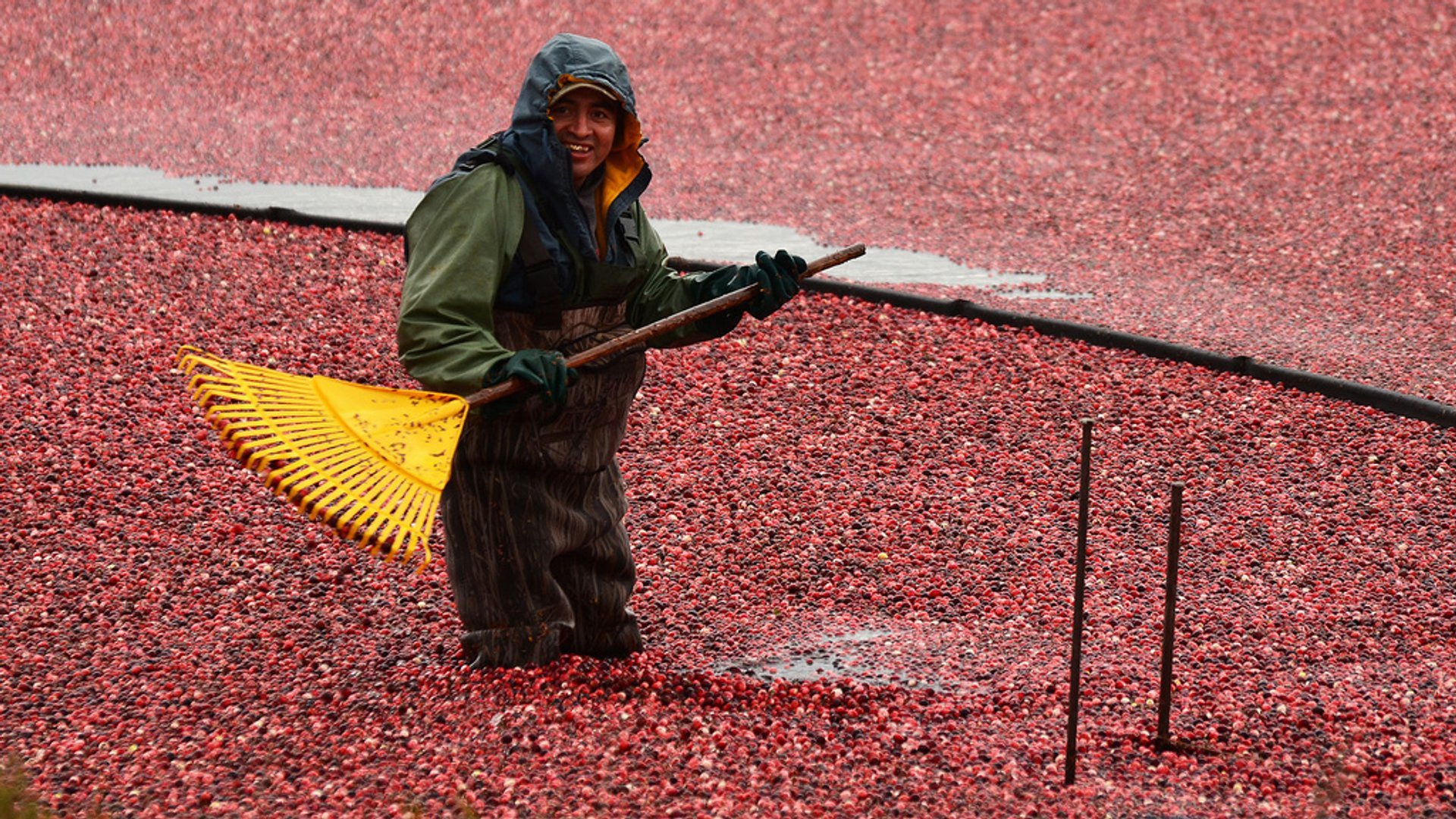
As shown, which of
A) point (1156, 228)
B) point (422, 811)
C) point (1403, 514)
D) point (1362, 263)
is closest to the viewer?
point (422, 811)

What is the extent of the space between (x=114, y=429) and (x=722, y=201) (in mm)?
4194

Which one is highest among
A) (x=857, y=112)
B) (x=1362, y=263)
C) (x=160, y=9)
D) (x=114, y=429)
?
(x=160, y=9)

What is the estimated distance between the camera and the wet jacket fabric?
3.49m

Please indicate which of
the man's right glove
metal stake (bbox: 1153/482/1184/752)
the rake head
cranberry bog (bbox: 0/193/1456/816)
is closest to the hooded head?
the man's right glove

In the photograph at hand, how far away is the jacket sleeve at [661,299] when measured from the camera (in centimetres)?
391

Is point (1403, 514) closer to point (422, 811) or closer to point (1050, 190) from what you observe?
point (422, 811)

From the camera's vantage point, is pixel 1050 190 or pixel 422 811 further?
pixel 1050 190

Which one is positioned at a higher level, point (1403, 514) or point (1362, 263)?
point (1362, 263)

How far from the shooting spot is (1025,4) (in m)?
12.6

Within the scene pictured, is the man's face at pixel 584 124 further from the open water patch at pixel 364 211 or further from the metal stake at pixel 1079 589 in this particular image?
the open water patch at pixel 364 211

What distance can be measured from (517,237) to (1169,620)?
5.12ft

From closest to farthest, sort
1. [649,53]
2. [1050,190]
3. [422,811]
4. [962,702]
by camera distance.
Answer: [422,811]
[962,702]
[1050,190]
[649,53]

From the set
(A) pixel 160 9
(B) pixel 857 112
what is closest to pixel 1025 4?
(B) pixel 857 112

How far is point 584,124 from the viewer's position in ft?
12.0
